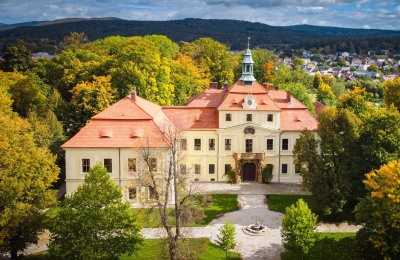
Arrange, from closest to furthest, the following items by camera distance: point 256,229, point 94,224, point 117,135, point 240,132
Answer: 1. point 94,224
2. point 256,229
3. point 117,135
4. point 240,132

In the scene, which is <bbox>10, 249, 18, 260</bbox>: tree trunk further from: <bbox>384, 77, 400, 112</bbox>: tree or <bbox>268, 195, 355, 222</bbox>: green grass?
<bbox>384, 77, 400, 112</bbox>: tree

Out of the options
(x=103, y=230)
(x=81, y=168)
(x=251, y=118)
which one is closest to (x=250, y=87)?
(x=251, y=118)

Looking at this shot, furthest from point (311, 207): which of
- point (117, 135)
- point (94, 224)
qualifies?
point (94, 224)

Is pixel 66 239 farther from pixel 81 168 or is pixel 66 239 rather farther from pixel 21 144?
pixel 81 168

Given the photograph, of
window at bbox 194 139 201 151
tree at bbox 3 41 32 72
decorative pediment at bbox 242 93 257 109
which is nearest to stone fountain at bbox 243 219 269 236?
window at bbox 194 139 201 151

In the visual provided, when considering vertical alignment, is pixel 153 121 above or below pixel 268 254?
above

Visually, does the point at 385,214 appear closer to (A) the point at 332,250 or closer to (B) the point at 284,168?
(A) the point at 332,250
